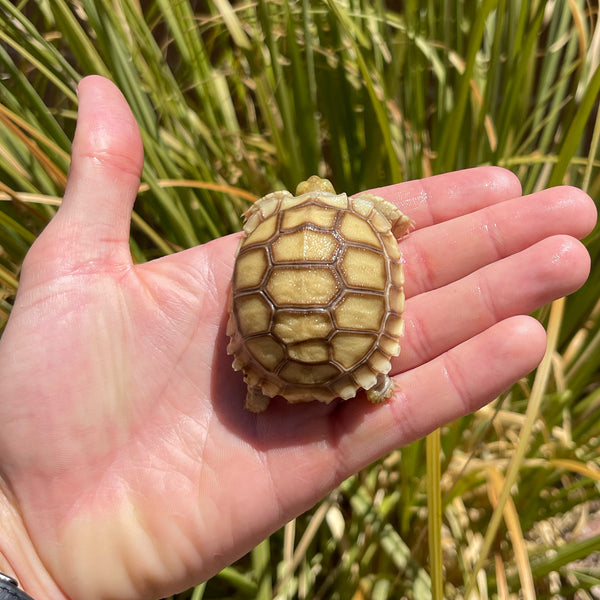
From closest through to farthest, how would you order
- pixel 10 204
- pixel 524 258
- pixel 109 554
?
pixel 109 554 < pixel 524 258 < pixel 10 204

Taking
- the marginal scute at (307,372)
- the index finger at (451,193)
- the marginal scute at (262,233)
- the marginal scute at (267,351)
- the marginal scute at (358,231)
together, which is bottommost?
the marginal scute at (307,372)

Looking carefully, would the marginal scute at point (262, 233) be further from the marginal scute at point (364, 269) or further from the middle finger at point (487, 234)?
the middle finger at point (487, 234)

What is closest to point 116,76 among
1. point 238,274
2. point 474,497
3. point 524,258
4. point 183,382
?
point 238,274

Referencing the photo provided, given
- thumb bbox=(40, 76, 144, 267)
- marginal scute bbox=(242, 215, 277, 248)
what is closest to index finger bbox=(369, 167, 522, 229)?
marginal scute bbox=(242, 215, 277, 248)

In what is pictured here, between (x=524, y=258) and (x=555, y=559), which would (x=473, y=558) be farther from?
(x=524, y=258)

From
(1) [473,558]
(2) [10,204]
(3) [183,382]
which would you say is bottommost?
(1) [473,558]

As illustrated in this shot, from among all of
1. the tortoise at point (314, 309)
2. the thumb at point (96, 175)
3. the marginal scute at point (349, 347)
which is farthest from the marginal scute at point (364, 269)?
the thumb at point (96, 175)
